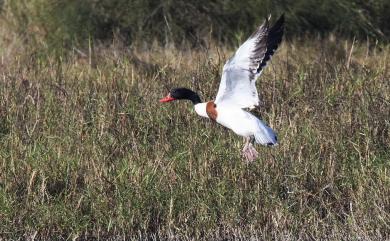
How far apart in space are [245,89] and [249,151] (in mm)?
739

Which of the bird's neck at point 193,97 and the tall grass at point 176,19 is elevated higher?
the bird's neck at point 193,97

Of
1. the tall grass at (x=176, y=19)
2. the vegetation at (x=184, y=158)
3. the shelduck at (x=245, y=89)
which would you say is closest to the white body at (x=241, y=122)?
the shelduck at (x=245, y=89)

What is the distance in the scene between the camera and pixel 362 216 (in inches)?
242

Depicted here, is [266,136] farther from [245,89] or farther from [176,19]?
[176,19]

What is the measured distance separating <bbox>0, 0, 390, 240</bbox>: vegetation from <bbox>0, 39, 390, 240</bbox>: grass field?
0.03ft

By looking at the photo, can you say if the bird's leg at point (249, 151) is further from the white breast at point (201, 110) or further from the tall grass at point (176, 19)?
the tall grass at point (176, 19)

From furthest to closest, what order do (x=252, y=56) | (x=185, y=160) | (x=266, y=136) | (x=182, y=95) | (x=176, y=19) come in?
(x=176, y=19)
(x=182, y=95)
(x=252, y=56)
(x=266, y=136)
(x=185, y=160)

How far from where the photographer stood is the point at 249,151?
6.84 m

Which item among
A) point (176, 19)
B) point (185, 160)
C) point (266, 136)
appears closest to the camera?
point (185, 160)

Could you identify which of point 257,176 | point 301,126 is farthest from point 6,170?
point 301,126

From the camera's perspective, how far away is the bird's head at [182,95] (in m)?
7.57

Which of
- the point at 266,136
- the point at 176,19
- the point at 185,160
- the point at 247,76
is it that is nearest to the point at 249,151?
the point at 266,136

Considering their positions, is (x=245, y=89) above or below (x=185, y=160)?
above

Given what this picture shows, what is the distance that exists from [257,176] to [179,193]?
1.59ft
